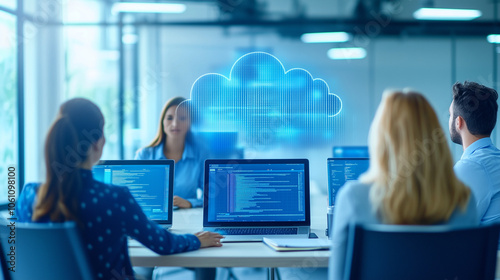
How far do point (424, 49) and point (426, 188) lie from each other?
17.0 ft

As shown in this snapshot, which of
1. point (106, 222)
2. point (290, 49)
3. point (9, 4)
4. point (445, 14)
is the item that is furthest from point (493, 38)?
point (106, 222)

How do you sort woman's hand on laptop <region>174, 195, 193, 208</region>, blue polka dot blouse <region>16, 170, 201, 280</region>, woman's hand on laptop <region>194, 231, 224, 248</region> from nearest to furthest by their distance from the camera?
1. blue polka dot blouse <region>16, 170, 201, 280</region>
2. woman's hand on laptop <region>194, 231, 224, 248</region>
3. woman's hand on laptop <region>174, 195, 193, 208</region>

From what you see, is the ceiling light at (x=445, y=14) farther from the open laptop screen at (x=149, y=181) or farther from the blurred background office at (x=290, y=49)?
the open laptop screen at (x=149, y=181)

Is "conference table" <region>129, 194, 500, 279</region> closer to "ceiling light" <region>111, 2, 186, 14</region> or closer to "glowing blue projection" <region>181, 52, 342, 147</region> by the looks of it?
"glowing blue projection" <region>181, 52, 342, 147</region>

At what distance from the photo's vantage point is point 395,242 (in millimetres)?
1342

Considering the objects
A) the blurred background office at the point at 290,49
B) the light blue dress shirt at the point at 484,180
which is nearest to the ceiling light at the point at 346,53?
the blurred background office at the point at 290,49

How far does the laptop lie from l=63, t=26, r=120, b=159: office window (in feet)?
13.3

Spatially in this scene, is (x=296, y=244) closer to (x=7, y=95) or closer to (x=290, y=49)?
(x=7, y=95)

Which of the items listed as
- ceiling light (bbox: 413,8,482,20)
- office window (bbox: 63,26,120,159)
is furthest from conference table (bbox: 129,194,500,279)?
ceiling light (bbox: 413,8,482,20)

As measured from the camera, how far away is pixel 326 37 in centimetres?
611

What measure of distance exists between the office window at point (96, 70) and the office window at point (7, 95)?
4.18ft

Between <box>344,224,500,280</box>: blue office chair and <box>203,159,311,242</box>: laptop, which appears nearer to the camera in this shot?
<box>344,224,500,280</box>: blue office chair

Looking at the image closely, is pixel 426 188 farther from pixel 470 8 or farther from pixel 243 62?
pixel 470 8

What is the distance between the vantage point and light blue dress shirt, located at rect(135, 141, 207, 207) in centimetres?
312
